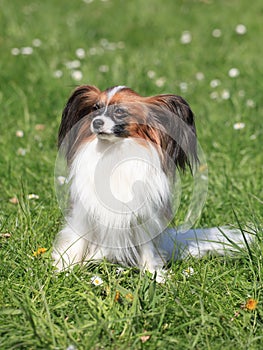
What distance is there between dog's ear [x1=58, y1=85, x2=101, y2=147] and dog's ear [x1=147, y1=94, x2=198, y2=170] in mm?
271

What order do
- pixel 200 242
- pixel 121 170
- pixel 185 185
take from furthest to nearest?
pixel 185 185
pixel 200 242
pixel 121 170

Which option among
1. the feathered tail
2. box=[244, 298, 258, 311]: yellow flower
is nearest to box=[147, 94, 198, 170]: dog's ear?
the feathered tail

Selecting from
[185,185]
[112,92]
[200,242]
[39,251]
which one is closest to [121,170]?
[112,92]

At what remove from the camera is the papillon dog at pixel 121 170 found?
112 inches

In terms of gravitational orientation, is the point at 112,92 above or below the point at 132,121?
above

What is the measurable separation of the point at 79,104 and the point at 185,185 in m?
1.33

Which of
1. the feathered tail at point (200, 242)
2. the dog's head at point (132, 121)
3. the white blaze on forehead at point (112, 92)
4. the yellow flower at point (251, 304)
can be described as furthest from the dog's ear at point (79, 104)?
the yellow flower at point (251, 304)

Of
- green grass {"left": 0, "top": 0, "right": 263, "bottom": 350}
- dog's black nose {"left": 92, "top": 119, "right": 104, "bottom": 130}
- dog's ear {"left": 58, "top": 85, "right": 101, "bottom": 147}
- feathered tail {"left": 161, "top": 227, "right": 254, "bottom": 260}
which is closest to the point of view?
green grass {"left": 0, "top": 0, "right": 263, "bottom": 350}

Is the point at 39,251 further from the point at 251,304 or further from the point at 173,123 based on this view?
the point at 251,304

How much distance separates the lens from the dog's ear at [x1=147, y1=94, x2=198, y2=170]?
115 inches

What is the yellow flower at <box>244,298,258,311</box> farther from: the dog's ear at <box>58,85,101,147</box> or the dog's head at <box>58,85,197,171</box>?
the dog's ear at <box>58,85,101,147</box>

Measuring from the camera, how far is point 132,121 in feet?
9.29

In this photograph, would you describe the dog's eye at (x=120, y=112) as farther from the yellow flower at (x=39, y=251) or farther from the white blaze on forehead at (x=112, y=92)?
the yellow flower at (x=39, y=251)

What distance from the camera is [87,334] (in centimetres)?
254
